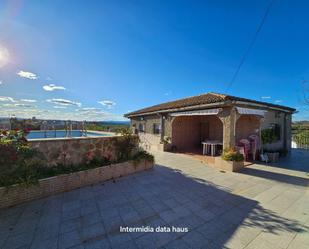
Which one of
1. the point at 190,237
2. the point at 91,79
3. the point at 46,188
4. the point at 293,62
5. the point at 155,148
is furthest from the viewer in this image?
the point at 155,148

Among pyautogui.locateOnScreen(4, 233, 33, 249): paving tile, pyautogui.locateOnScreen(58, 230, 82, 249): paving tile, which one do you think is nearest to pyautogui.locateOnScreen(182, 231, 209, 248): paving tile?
pyautogui.locateOnScreen(58, 230, 82, 249): paving tile

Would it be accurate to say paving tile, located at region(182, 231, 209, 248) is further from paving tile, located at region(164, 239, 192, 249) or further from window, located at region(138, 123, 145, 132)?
window, located at region(138, 123, 145, 132)

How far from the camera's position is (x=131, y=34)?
929 centimetres

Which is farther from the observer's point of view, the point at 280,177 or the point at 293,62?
the point at 293,62

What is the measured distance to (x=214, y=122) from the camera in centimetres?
1385

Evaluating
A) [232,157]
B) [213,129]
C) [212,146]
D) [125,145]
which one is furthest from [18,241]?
[213,129]

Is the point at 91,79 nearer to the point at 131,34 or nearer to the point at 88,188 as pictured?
the point at 131,34

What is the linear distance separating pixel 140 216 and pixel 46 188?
321 centimetres

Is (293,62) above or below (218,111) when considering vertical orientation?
above

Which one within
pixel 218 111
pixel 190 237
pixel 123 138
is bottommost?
pixel 190 237

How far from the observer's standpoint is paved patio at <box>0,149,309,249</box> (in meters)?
3.04

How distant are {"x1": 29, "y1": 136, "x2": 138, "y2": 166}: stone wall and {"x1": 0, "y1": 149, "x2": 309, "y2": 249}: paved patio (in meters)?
1.37

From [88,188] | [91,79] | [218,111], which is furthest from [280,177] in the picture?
[91,79]

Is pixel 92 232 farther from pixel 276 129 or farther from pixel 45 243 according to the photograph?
pixel 276 129
